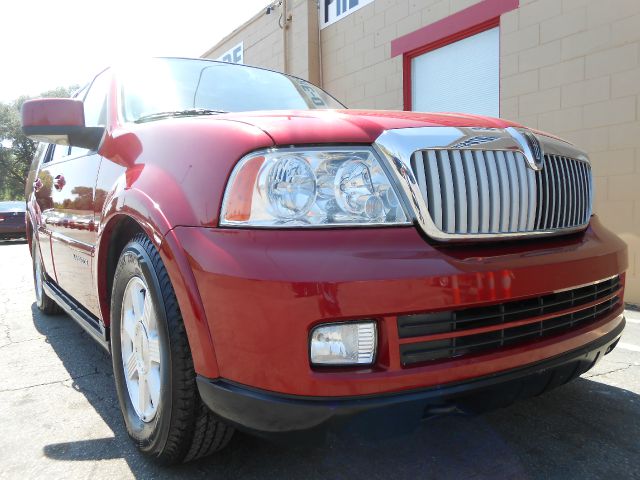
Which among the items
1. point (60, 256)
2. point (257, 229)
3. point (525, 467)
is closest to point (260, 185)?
point (257, 229)

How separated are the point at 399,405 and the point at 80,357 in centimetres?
265

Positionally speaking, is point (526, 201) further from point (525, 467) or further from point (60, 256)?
point (60, 256)

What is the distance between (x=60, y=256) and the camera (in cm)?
330

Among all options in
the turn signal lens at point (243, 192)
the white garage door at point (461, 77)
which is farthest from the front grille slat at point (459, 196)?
the white garage door at point (461, 77)

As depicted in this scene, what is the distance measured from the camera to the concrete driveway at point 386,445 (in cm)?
194

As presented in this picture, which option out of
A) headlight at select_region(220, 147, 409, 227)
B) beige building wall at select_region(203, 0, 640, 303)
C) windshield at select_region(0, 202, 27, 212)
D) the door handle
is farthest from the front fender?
windshield at select_region(0, 202, 27, 212)

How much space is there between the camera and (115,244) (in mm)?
2326

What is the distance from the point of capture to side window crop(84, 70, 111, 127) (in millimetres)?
2904

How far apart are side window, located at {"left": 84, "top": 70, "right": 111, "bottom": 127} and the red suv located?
1000 mm

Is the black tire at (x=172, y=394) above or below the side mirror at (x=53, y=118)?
below

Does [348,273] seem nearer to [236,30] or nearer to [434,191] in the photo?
[434,191]

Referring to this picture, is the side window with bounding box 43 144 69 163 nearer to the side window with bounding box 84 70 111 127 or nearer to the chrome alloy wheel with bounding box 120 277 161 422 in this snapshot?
the side window with bounding box 84 70 111 127

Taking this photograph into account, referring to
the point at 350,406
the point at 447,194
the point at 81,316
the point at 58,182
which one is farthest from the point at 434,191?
the point at 58,182

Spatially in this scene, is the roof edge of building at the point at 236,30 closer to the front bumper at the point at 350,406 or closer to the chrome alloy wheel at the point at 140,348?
the chrome alloy wheel at the point at 140,348
